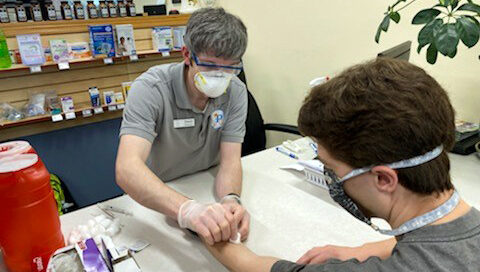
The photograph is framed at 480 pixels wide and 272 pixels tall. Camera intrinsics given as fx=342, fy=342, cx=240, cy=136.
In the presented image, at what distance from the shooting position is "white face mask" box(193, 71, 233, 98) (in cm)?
135

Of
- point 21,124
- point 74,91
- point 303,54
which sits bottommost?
point 21,124

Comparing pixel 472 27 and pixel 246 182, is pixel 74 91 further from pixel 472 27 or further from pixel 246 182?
pixel 472 27

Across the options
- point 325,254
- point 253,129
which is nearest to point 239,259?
point 325,254

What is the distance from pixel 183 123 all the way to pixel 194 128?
0.21 ft

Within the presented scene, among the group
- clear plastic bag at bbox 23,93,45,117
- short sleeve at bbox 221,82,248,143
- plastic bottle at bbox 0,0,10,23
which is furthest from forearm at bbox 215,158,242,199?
plastic bottle at bbox 0,0,10,23

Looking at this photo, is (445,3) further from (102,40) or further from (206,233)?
(102,40)

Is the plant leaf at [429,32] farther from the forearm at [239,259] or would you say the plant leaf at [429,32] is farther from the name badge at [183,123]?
the forearm at [239,259]

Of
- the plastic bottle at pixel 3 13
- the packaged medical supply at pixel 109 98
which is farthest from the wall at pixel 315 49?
the plastic bottle at pixel 3 13

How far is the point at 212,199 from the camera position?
4.40ft

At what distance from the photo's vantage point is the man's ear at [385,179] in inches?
25.2

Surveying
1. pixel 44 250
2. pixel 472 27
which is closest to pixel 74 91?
pixel 44 250

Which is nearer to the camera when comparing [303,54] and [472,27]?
[472,27]

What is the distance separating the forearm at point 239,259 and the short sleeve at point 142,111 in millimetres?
547

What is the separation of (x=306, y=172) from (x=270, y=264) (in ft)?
2.19
